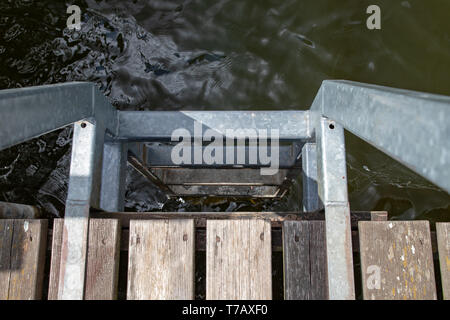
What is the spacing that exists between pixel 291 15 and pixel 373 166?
6.85 ft

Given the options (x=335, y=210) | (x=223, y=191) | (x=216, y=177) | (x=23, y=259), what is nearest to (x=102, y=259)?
(x=23, y=259)

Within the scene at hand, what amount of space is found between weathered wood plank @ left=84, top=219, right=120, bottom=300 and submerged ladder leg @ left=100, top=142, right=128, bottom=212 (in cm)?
44

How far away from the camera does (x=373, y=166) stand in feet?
13.3

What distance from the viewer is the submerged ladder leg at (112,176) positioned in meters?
2.17

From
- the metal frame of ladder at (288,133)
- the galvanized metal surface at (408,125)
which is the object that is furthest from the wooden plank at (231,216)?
the galvanized metal surface at (408,125)

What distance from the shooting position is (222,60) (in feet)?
14.1

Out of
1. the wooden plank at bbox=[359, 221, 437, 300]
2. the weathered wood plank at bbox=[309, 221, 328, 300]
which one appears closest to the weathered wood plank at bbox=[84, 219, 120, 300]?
the weathered wood plank at bbox=[309, 221, 328, 300]

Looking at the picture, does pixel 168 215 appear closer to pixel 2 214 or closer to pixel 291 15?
pixel 2 214

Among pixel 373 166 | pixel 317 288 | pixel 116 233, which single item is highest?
pixel 373 166

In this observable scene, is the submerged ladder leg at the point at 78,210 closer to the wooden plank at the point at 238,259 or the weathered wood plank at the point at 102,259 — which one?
the weathered wood plank at the point at 102,259

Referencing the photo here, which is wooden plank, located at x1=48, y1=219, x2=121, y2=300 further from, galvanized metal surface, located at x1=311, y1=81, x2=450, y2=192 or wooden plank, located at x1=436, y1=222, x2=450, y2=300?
wooden plank, located at x1=436, y1=222, x2=450, y2=300

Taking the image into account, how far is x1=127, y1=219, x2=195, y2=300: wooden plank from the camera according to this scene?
168 cm

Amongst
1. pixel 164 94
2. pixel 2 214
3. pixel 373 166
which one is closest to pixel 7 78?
Result: pixel 164 94

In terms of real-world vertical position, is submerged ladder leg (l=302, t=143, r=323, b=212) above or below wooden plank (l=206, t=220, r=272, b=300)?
above
